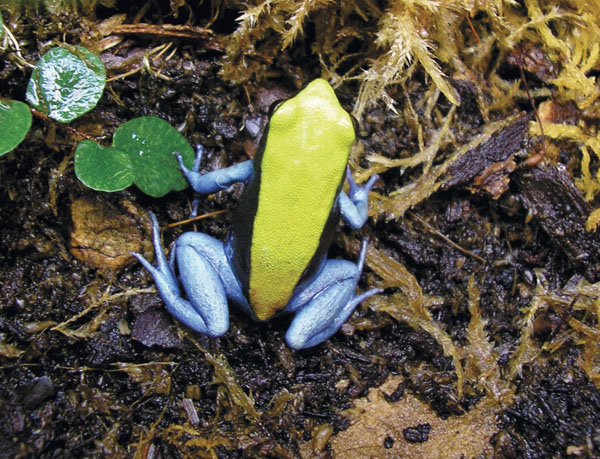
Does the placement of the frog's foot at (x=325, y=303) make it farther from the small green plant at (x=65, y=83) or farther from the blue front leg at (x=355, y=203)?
the small green plant at (x=65, y=83)

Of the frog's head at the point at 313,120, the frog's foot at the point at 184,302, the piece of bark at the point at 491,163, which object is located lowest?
the frog's foot at the point at 184,302

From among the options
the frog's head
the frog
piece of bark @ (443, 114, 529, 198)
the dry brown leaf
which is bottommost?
the dry brown leaf

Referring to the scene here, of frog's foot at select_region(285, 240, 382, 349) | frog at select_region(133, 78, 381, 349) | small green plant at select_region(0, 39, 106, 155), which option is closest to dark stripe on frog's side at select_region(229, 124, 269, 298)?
frog at select_region(133, 78, 381, 349)

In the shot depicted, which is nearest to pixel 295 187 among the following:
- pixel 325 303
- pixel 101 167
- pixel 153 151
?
pixel 325 303

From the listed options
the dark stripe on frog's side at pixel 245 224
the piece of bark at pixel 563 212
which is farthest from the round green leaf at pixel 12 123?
the piece of bark at pixel 563 212

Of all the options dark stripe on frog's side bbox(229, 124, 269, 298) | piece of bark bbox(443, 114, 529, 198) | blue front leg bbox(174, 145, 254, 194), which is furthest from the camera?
piece of bark bbox(443, 114, 529, 198)

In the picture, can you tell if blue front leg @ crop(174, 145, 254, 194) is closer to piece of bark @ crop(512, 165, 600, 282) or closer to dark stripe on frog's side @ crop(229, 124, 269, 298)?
dark stripe on frog's side @ crop(229, 124, 269, 298)
